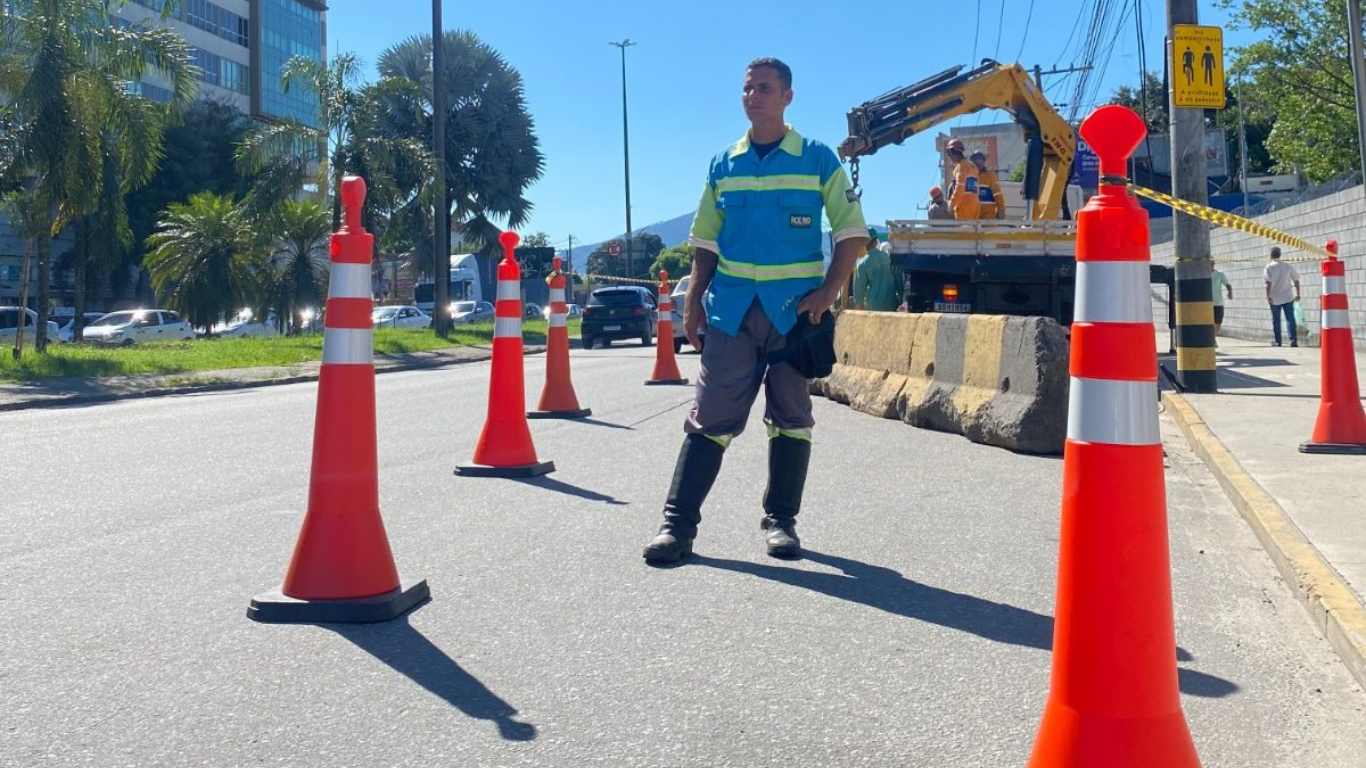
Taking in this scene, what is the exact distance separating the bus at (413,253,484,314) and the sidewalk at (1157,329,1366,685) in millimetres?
50116

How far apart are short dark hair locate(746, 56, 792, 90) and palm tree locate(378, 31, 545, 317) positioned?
112ft

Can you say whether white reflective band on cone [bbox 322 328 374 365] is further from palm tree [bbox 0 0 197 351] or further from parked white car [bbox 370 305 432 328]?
parked white car [bbox 370 305 432 328]

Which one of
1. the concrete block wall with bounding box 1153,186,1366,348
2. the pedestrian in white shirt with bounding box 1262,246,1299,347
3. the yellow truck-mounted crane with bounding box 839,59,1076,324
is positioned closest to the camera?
the yellow truck-mounted crane with bounding box 839,59,1076,324

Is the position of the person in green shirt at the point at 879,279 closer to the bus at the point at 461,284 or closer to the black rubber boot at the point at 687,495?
the black rubber boot at the point at 687,495

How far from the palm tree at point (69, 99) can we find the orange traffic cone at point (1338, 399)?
17.1 m

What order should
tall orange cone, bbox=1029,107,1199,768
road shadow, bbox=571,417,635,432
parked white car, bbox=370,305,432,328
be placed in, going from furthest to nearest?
1. parked white car, bbox=370,305,432,328
2. road shadow, bbox=571,417,635,432
3. tall orange cone, bbox=1029,107,1199,768

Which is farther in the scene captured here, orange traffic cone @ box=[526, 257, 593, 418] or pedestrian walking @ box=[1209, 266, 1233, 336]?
pedestrian walking @ box=[1209, 266, 1233, 336]

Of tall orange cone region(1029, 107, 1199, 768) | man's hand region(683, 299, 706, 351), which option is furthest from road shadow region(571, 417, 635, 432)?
tall orange cone region(1029, 107, 1199, 768)

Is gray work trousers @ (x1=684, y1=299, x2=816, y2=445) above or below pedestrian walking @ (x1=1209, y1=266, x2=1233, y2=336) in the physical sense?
below

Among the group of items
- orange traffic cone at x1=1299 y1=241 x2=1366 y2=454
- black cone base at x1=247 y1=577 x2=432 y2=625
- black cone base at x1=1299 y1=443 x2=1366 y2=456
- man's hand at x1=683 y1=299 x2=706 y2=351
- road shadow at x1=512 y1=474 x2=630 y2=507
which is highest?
man's hand at x1=683 y1=299 x2=706 y2=351

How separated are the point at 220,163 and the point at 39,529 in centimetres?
4852

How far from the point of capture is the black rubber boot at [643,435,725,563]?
4.93 metres

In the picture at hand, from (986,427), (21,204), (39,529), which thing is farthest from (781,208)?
(21,204)

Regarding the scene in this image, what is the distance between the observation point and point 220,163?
1992 inches
